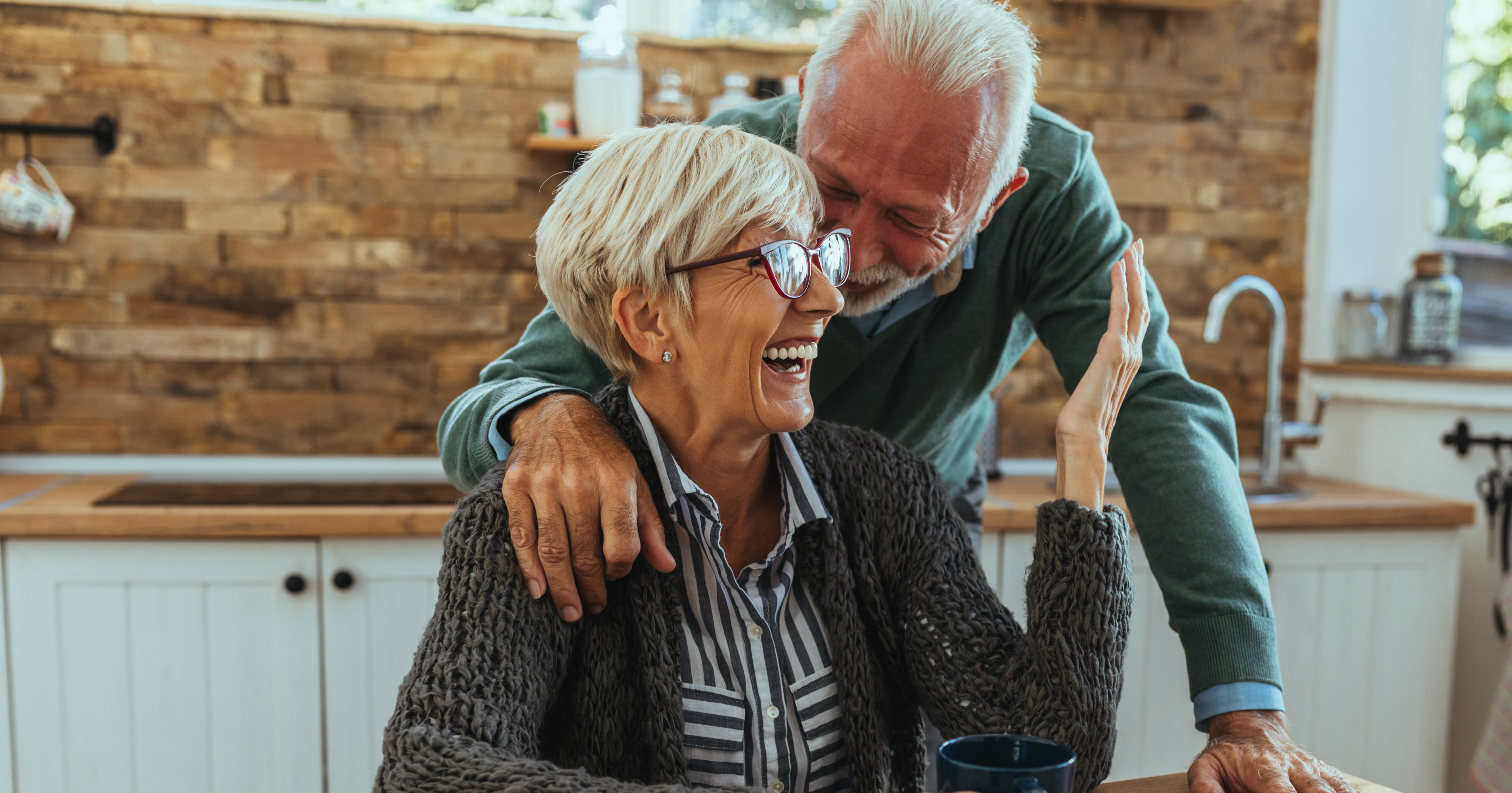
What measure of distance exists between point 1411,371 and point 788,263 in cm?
234

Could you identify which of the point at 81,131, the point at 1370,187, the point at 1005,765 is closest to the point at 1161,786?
the point at 1005,765

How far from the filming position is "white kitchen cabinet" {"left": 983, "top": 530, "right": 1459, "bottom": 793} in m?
2.52

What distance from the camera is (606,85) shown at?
2.56 m

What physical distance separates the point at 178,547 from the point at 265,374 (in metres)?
0.62

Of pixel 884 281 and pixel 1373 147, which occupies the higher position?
pixel 1373 147

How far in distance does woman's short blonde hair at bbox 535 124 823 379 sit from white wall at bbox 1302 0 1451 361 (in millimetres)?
2405

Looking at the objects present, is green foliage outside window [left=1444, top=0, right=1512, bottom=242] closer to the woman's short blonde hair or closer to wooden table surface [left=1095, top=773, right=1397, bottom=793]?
wooden table surface [left=1095, top=773, right=1397, bottom=793]

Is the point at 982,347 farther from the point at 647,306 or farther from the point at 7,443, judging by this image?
the point at 7,443

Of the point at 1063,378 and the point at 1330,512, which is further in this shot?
the point at 1330,512

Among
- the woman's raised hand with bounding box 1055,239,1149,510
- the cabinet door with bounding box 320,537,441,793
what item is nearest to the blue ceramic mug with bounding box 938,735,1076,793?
the woman's raised hand with bounding box 1055,239,1149,510

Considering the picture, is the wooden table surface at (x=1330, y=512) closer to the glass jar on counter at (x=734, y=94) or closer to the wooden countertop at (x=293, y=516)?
the wooden countertop at (x=293, y=516)

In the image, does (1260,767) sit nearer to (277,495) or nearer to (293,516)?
(293,516)

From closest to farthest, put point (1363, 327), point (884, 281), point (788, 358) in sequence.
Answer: point (788, 358), point (884, 281), point (1363, 327)

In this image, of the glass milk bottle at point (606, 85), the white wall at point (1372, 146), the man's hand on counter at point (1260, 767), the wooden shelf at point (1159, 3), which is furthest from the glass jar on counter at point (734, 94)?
the man's hand on counter at point (1260, 767)
